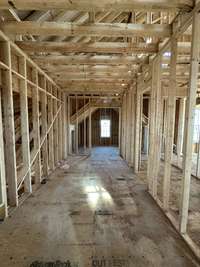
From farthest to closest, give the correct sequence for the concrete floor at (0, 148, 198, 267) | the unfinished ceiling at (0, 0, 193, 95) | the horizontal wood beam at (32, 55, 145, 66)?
the horizontal wood beam at (32, 55, 145, 66), the unfinished ceiling at (0, 0, 193, 95), the concrete floor at (0, 148, 198, 267)

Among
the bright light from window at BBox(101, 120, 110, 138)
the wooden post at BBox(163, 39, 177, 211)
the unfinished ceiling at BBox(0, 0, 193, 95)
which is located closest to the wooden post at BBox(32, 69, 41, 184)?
the unfinished ceiling at BBox(0, 0, 193, 95)

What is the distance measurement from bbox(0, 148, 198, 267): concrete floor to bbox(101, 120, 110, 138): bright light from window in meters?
7.47

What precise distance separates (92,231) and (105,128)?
898 cm

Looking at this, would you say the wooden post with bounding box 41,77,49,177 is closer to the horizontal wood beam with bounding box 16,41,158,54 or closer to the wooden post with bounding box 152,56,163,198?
the horizontal wood beam with bounding box 16,41,158,54

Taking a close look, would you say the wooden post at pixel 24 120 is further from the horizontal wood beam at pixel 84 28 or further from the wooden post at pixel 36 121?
the horizontal wood beam at pixel 84 28

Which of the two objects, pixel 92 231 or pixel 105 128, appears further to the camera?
pixel 105 128

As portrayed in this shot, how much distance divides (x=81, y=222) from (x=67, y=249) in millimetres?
527

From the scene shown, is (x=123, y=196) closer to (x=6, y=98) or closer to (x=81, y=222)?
(x=81, y=222)

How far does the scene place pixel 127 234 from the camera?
215cm

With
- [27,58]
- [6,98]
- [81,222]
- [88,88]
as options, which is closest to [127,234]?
[81,222]

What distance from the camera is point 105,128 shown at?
36.1 ft

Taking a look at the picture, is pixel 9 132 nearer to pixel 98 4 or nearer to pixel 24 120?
pixel 24 120

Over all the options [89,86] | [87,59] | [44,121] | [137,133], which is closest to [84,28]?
[87,59]

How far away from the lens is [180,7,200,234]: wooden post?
1873mm
